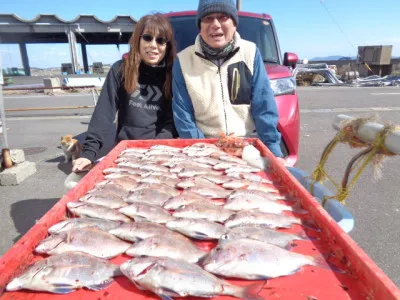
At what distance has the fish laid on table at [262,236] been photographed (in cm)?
146

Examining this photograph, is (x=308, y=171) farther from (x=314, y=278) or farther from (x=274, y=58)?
(x=314, y=278)

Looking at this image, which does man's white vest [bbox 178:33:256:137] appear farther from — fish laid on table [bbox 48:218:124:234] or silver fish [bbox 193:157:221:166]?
fish laid on table [bbox 48:218:124:234]

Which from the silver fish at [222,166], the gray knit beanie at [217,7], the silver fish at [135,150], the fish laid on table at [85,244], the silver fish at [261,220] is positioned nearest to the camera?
the fish laid on table at [85,244]

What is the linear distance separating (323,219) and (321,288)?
1.29 feet

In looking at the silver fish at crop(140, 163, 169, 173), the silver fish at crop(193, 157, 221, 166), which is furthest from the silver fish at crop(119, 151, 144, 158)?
the silver fish at crop(193, 157, 221, 166)

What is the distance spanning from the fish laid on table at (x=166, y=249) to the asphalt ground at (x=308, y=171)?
1656 mm

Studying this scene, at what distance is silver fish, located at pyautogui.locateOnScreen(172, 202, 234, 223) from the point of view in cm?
169

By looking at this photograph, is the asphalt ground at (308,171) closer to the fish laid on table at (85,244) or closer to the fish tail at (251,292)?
the fish tail at (251,292)

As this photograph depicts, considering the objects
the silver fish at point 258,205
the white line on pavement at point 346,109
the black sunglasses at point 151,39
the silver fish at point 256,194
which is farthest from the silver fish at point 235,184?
the white line on pavement at point 346,109

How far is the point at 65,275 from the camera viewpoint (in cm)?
118

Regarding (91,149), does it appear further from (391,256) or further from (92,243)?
(391,256)

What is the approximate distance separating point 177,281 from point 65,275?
0.44 metres

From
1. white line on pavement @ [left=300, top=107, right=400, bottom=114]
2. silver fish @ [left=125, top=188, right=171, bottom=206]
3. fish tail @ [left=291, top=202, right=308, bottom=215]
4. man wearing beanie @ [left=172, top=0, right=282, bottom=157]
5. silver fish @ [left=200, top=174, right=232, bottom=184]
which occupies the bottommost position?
white line on pavement @ [left=300, top=107, right=400, bottom=114]

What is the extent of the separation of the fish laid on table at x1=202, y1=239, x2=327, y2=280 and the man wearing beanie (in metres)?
1.80
